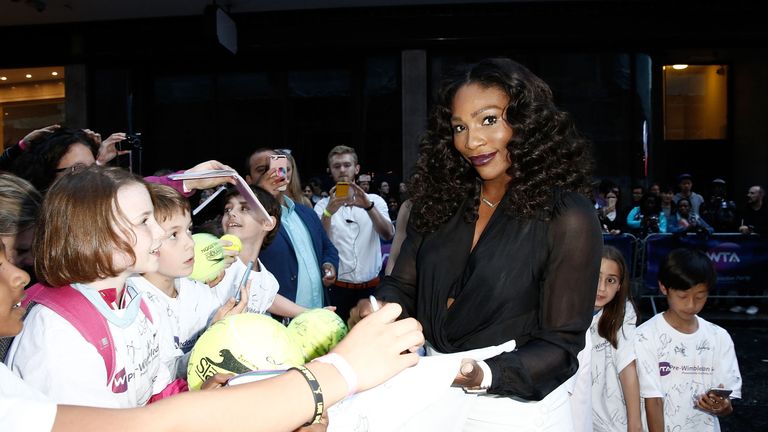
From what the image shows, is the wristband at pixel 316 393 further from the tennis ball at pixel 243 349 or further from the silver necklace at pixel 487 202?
the silver necklace at pixel 487 202

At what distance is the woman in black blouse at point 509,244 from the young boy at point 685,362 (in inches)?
57.2

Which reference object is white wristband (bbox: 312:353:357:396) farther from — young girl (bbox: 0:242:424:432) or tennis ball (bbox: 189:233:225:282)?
tennis ball (bbox: 189:233:225:282)

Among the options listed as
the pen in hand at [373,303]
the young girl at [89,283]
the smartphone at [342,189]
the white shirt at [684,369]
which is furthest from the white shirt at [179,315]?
the smartphone at [342,189]

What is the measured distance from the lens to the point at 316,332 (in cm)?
171

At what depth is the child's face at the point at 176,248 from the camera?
2135 mm

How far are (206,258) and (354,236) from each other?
3.22 metres

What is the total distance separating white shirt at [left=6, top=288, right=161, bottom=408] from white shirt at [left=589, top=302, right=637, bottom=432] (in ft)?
7.24

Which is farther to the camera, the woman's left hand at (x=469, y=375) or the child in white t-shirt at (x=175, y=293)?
the child in white t-shirt at (x=175, y=293)

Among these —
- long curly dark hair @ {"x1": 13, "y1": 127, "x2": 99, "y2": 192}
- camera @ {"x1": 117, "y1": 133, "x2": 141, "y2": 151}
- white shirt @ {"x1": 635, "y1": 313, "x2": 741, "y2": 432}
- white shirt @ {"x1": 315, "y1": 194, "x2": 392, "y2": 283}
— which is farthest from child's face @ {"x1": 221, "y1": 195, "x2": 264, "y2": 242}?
white shirt @ {"x1": 315, "y1": 194, "x2": 392, "y2": 283}

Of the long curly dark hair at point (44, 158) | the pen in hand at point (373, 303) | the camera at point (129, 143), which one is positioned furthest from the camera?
the camera at point (129, 143)

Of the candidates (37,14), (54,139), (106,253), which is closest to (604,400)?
(106,253)

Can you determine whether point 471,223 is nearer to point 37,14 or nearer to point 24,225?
point 24,225

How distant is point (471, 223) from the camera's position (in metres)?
2.13

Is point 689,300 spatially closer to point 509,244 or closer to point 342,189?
point 509,244
